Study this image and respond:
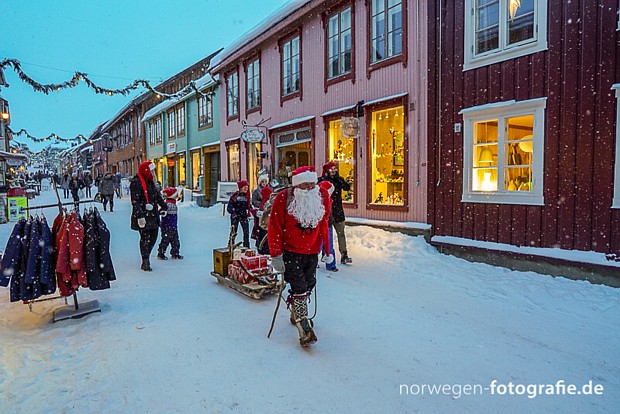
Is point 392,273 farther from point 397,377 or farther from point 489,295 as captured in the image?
point 397,377

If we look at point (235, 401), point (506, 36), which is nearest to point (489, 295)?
point (235, 401)

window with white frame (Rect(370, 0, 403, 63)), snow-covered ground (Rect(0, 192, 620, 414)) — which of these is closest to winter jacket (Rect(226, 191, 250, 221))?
snow-covered ground (Rect(0, 192, 620, 414))

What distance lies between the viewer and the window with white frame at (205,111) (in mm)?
20344

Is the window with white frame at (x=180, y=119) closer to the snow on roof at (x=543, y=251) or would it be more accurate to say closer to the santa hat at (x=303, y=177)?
the snow on roof at (x=543, y=251)

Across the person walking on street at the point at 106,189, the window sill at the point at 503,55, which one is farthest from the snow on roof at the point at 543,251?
the person walking on street at the point at 106,189

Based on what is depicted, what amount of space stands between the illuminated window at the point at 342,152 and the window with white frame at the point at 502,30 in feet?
13.8

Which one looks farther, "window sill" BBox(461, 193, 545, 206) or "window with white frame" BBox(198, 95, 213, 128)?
"window with white frame" BBox(198, 95, 213, 128)

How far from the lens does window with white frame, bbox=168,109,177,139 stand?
24984mm

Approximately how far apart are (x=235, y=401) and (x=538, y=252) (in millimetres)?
5965

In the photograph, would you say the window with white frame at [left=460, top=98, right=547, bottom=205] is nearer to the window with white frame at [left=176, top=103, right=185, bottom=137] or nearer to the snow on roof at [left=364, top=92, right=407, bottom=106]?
the snow on roof at [left=364, top=92, right=407, bottom=106]

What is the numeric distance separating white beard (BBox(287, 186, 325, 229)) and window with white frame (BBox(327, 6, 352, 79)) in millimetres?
8054

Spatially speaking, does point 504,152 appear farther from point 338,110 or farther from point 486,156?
point 338,110

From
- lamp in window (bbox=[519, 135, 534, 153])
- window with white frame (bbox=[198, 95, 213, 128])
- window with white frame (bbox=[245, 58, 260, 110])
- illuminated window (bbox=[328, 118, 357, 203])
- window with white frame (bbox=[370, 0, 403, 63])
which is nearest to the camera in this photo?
lamp in window (bbox=[519, 135, 534, 153])

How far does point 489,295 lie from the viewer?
19.5 ft
